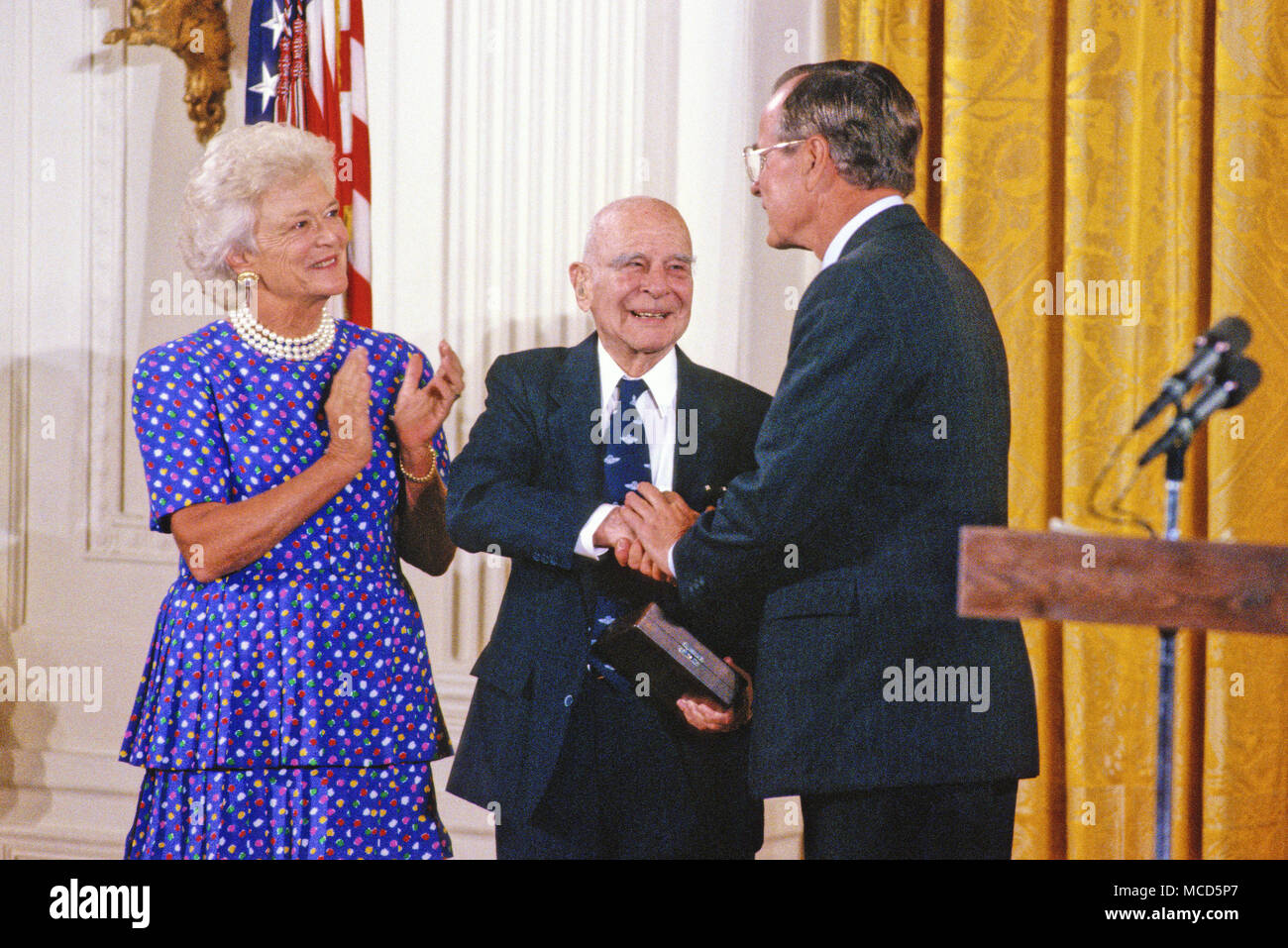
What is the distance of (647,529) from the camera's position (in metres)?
2.24

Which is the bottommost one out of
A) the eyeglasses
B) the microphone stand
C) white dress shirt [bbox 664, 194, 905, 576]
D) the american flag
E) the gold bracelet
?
the microphone stand

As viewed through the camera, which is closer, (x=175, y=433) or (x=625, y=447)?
(x=175, y=433)

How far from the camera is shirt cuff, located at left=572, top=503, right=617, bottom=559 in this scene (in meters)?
2.29

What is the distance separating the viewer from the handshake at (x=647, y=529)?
7.32 feet

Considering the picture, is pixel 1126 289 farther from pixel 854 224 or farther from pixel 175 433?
pixel 175 433

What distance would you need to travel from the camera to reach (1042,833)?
3.02 meters

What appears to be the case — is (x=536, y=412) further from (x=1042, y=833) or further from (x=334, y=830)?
(x=1042, y=833)

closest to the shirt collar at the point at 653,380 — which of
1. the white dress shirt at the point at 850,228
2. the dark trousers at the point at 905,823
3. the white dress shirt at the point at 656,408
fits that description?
the white dress shirt at the point at 656,408

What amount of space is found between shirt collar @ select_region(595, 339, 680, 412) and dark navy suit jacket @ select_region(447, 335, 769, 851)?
0.05ft

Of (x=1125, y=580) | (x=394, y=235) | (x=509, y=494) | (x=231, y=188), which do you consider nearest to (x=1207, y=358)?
(x=1125, y=580)

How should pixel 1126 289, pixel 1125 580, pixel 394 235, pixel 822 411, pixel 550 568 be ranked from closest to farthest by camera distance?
pixel 1125 580 < pixel 822 411 < pixel 550 568 < pixel 1126 289 < pixel 394 235

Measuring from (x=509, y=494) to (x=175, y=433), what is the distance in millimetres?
583

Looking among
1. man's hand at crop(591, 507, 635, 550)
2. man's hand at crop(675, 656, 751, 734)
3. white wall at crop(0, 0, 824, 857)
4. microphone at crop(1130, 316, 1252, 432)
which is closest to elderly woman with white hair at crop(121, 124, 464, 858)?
Answer: man's hand at crop(591, 507, 635, 550)

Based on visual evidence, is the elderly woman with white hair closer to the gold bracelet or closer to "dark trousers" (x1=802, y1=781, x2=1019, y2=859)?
the gold bracelet
